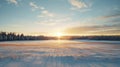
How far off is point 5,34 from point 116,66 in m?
Result: 73.8

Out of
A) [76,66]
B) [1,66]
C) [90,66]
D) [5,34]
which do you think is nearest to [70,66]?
[76,66]

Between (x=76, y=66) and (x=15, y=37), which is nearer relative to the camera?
(x=76, y=66)

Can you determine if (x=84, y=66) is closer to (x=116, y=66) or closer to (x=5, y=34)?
(x=116, y=66)

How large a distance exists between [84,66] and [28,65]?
8.93 ft

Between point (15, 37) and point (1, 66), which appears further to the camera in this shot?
point (15, 37)

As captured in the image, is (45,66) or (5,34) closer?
(45,66)

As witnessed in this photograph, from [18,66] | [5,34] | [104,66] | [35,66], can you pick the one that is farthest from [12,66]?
[5,34]

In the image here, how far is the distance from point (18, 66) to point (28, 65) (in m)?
0.48

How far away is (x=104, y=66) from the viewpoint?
7957mm

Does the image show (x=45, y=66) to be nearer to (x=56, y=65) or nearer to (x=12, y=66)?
(x=56, y=65)

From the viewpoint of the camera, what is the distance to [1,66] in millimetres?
7949

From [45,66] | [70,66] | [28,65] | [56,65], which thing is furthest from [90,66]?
[28,65]

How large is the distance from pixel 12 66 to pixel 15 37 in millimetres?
73325

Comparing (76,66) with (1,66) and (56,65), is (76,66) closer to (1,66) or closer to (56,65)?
(56,65)
